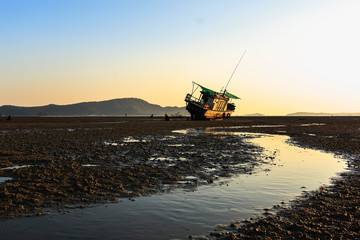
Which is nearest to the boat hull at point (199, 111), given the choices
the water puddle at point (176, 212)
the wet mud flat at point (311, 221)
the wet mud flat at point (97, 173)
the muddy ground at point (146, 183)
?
the wet mud flat at point (97, 173)

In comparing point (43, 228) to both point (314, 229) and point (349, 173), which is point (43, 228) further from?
point (349, 173)

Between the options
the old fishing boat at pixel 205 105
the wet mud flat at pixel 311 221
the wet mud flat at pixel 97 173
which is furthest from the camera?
the old fishing boat at pixel 205 105

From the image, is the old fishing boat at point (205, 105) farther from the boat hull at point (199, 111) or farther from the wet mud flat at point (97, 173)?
the wet mud flat at point (97, 173)

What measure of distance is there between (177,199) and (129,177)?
10.0 feet

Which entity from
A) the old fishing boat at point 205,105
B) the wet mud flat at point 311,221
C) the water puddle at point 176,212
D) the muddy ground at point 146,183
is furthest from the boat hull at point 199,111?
the wet mud flat at point 311,221

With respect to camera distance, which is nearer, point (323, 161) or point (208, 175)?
point (208, 175)

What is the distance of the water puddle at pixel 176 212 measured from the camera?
588cm

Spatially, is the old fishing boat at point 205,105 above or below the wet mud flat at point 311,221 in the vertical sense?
above

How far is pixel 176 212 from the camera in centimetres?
716

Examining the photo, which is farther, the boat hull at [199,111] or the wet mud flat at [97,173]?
the boat hull at [199,111]

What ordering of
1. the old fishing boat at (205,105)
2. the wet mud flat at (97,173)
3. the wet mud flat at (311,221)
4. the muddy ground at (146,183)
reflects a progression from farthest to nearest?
the old fishing boat at (205,105) → the wet mud flat at (97,173) → the muddy ground at (146,183) → the wet mud flat at (311,221)

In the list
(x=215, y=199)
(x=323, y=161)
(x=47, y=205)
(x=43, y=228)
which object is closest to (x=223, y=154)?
(x=323, y=161)

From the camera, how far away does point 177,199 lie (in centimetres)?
829

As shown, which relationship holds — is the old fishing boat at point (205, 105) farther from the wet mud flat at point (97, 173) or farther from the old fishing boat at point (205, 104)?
the wet mud flat at point (97, 173)
